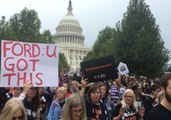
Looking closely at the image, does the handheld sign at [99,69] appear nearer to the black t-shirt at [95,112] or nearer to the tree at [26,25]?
the black t-shirt at [95,112]

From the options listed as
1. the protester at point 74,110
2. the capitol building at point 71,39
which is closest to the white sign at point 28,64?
the protester at point 74,110

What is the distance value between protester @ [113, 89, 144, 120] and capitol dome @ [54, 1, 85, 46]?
135 meters

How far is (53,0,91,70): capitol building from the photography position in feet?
471

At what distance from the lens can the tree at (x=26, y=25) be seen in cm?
6575

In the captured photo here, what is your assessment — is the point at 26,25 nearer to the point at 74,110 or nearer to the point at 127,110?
the point at 127,110

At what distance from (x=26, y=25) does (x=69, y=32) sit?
248 ft

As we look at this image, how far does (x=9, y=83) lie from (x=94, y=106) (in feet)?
4.64

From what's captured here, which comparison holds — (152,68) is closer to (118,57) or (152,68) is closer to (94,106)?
(118,57)

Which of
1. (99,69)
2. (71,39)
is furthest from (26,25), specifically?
(71,39)

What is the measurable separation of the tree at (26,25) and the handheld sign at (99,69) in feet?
187

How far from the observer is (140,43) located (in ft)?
157

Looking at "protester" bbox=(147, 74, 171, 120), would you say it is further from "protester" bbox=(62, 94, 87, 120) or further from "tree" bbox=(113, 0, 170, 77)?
"tree" bbox=(113, 0, 170, 77)

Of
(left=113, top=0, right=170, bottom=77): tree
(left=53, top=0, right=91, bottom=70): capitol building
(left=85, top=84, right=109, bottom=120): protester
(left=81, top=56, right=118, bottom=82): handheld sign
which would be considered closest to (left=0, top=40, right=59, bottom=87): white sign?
(left=85, top=84, right=109, bottom=120): protester

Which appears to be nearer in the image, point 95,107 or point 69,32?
point 95,107
